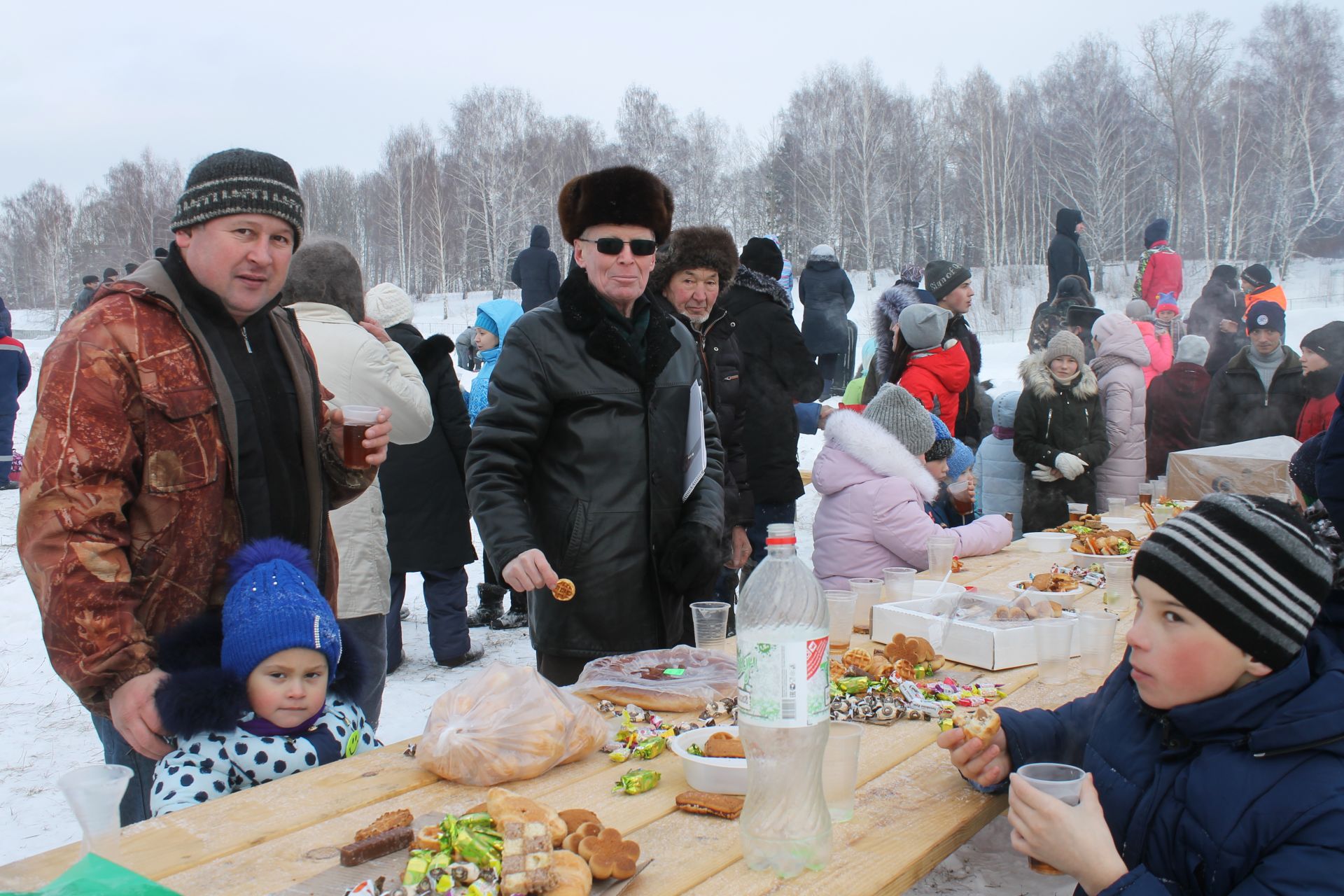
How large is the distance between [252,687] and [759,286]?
13.1ft

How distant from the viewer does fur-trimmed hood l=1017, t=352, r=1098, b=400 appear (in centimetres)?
638

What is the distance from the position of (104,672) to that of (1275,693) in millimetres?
2098

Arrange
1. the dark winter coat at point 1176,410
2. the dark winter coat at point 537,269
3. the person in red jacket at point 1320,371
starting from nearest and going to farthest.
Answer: the person in red jacket at point 1320,371, the dark winter coat at point 1176,410, the dark winter coat at point 537,269

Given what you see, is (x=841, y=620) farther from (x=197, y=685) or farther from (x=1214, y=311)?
(x=1214, y=311)

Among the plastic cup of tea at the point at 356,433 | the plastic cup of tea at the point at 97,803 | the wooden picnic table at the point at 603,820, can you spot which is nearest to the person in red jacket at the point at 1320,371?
the wooden picnic table at the point at 603,820

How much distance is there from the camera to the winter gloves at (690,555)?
290cm

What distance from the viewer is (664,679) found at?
236 centimetres

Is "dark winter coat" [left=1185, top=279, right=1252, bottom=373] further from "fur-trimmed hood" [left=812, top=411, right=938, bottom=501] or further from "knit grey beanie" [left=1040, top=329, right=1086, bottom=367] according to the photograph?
"fur-trimmed hood" [left=812, top=411, right=938, bottom=501]

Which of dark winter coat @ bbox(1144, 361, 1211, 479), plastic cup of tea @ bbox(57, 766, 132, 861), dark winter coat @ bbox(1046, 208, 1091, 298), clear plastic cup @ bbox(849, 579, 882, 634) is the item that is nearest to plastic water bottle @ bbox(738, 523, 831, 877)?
plastic cup of tea @ bbox(57, 766, 132, 861)

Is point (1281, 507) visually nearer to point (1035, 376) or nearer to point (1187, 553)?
point (1187, 553)

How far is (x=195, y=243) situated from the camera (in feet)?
7.13

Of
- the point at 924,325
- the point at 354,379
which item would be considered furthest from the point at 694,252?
the point at 924,325

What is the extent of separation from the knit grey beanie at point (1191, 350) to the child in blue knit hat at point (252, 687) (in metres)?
8.03

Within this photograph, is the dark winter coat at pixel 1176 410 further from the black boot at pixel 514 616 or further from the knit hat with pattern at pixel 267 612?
the knit hat with pattern at pixel 267 612
